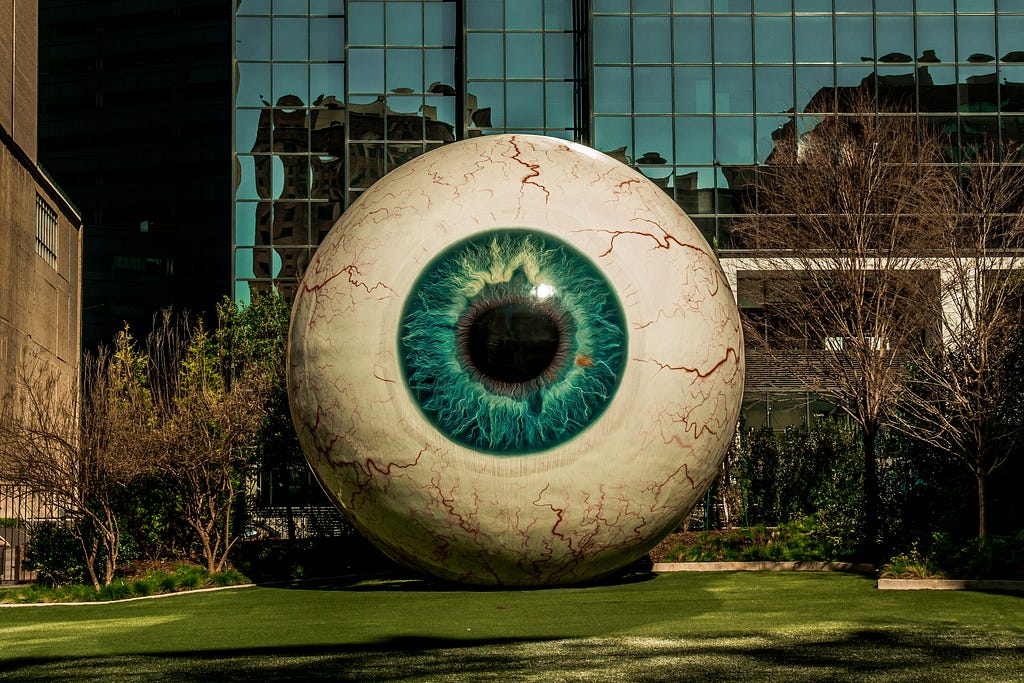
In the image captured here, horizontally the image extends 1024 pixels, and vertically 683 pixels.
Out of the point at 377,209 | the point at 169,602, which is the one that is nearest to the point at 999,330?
the point at 377,209

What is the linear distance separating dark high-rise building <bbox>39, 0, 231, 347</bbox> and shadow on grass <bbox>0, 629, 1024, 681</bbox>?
9918 centimetres

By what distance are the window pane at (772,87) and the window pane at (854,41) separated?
5.89 feet

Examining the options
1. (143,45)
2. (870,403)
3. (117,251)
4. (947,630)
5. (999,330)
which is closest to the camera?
(947,630)

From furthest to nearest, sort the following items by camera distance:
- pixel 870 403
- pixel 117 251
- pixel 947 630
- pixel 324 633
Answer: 1. pixel 117 251
2. pixel 870 403
3. pixel 324 633
4. pixel 947 630

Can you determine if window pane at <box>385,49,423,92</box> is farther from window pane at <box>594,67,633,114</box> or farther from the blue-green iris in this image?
the blue-green iris

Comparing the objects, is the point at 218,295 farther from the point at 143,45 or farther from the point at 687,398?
the point at 687,398

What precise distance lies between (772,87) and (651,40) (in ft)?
13.9

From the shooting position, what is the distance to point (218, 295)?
107 meters

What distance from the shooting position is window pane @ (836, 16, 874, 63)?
43.0 metres

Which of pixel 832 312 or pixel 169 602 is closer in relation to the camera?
pixel 169 602

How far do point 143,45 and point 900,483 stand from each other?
336 ft

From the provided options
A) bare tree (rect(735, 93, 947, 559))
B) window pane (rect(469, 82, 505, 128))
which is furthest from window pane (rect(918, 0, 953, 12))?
bare tree (rect(735, 93, 947, 559))

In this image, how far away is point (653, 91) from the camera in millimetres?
43500

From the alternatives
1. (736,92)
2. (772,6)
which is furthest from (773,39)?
(736,92)
